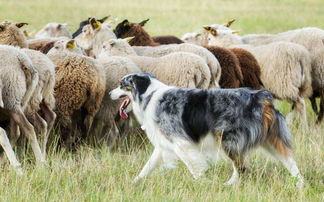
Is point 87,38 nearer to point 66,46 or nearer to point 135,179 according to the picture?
point 66,46

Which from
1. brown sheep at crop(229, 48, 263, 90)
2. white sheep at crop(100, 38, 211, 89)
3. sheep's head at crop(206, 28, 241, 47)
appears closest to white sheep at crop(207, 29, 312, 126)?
brown sheep at crop(229, 48, 263, 90)

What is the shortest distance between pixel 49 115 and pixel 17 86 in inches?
44.1

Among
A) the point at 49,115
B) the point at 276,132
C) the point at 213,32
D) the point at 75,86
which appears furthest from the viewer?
the point at 213,32

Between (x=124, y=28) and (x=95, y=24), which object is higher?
(x=95, y=24)

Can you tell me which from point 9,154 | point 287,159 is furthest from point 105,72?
point 287,159

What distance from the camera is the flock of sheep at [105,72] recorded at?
702 centimetres

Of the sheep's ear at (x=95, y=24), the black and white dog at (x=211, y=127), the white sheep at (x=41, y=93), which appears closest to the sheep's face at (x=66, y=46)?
the white sheep at (x=41, y=93)

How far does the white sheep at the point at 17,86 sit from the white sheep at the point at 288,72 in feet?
14.5

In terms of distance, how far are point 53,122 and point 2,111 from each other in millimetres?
967

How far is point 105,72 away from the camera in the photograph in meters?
8.59

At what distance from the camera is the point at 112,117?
8742mm

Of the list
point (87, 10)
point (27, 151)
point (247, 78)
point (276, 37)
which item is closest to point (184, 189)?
point (27, 151)

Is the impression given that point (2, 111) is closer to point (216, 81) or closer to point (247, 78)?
point (216, 81)

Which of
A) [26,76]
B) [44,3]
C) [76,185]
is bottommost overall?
[44,3]
